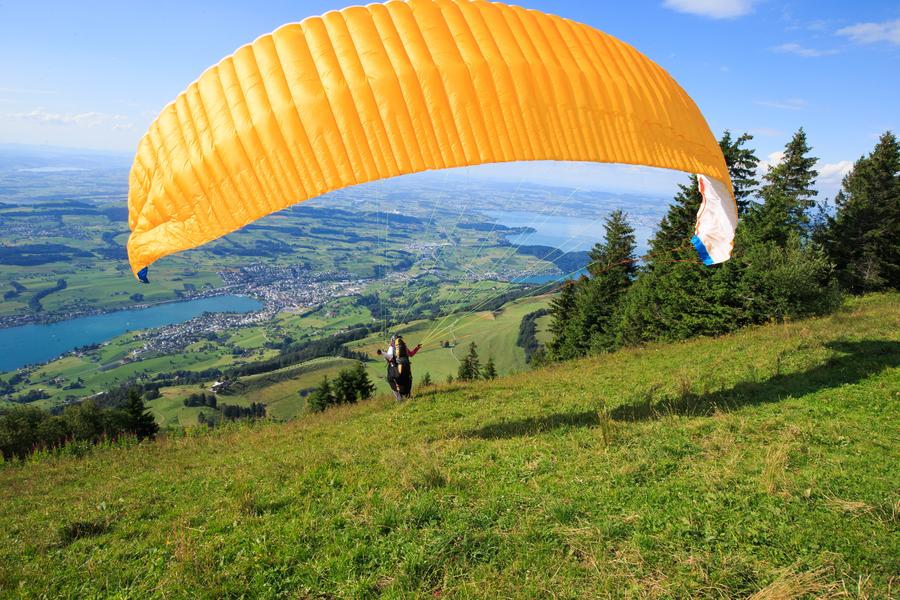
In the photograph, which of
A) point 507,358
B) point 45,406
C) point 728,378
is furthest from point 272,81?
point 45,406

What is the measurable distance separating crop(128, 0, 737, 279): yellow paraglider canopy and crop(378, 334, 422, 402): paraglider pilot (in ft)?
19.3

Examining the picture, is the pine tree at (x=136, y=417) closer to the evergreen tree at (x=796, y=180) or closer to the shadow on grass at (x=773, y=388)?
the shadow on grass at (x=773, y=388)

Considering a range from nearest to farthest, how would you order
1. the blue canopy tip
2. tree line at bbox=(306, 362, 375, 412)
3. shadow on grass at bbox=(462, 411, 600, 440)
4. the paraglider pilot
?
1. the blue canopy tip
2. shadow on grass at bbox=(462, 411, 600, 440)
3. the paraglider pilot
4. tree line at bbox=(306, 362, 375, 412)

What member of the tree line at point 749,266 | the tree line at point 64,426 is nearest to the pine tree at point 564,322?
the tree line at point 749,266

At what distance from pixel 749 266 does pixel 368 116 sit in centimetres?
2109

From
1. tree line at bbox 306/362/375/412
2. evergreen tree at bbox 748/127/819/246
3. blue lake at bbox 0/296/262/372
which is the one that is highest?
evergreen tree at bbox 748/127/819/246

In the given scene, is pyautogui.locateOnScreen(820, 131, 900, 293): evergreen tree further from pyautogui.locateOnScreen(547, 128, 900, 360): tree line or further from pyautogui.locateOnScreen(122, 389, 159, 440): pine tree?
pyautogui.locateOnScreen(122, 389, 159, 440): pine tree

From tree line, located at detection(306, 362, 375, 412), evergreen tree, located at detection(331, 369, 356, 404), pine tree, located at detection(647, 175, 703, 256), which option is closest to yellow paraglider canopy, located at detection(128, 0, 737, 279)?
Result: pine tree, located at detection(647, 175, 703, 256)

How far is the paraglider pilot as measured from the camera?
10.7 meters

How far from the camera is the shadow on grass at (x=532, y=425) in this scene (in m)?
7.29

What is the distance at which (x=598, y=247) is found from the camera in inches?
1426

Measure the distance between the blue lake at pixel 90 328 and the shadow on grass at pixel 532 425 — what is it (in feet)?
381

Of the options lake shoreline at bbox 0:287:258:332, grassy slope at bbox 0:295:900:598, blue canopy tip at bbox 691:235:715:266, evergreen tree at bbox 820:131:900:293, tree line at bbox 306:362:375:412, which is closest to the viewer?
grassy slope at bbox 0:295:900:598

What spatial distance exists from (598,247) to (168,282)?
14775cm
